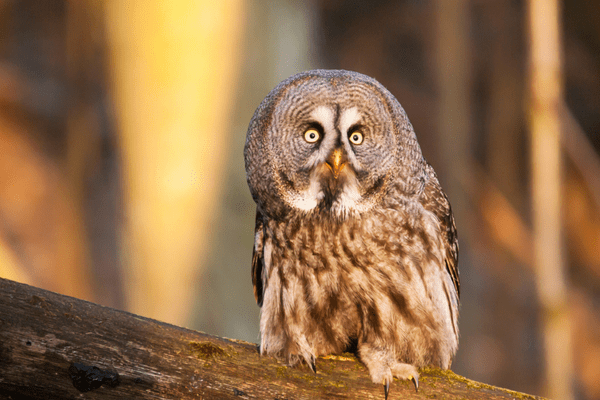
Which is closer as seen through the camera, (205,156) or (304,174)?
(304,174)

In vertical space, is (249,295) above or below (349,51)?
below

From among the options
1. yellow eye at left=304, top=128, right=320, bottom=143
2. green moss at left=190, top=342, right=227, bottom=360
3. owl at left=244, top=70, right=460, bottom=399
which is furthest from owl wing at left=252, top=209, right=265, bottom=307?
green moss at left=190, top=342, right=227, bottom=360

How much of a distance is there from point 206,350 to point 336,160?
639 mm

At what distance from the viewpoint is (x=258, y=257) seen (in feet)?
6.80

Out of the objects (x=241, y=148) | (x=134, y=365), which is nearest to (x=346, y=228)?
(x=134, y=365)

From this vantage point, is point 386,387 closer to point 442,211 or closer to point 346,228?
point 346,228

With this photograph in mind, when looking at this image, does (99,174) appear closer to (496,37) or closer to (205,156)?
(205,156)

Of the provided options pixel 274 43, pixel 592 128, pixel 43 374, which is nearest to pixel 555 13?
pixel 274 43

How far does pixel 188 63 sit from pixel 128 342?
1.58 metres

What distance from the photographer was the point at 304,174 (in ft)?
5.86

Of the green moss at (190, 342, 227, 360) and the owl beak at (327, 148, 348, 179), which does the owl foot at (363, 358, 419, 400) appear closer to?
the green moss at (190, 342, 227, 360)

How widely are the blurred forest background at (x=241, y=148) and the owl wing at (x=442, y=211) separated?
38.4 inches

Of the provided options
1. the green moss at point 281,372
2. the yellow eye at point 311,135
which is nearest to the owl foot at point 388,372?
the green moss at point 281,372

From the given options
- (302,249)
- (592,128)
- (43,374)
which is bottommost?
(43,374)
